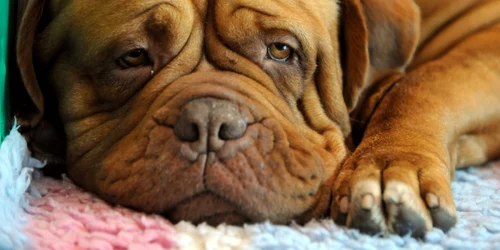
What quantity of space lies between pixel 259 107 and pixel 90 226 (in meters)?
0.43

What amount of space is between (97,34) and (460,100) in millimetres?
973

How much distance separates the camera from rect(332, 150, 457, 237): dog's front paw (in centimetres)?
138

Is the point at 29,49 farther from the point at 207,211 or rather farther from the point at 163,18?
the point at 207,211

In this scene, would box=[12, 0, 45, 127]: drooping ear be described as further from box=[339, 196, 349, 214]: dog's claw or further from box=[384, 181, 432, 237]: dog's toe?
box=[384, 181, 432, 237]: dog's toe

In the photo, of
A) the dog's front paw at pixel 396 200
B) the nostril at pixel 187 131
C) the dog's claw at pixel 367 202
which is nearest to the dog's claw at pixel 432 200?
the dog's front paw at pixel 396 200

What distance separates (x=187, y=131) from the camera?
1403 mm

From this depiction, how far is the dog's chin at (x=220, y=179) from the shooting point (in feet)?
4.55

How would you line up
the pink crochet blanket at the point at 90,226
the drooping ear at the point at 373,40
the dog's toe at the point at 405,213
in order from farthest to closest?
the drooping ear at the point at 373,40 → the dog's toe at the point at 405,213 → the pink crochet blanket at the point at 90,226

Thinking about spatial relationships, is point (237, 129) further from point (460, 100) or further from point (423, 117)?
point (460, 100)

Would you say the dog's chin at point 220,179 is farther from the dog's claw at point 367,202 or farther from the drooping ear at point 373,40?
the drooping ear at point 373,40

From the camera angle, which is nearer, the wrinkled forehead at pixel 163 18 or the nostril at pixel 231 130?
the nostril at pixel 231 130

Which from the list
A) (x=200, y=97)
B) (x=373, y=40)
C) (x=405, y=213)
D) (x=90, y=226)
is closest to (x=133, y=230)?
(x=90, y=226)

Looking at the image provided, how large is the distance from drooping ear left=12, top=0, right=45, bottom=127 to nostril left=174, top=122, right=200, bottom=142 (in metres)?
0.48

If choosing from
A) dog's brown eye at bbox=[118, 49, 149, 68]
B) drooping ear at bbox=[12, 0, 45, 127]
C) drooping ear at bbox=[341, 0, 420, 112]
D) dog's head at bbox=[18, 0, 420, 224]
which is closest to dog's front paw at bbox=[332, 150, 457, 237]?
dog's head at bbox=[18, 0, 420, 224]
